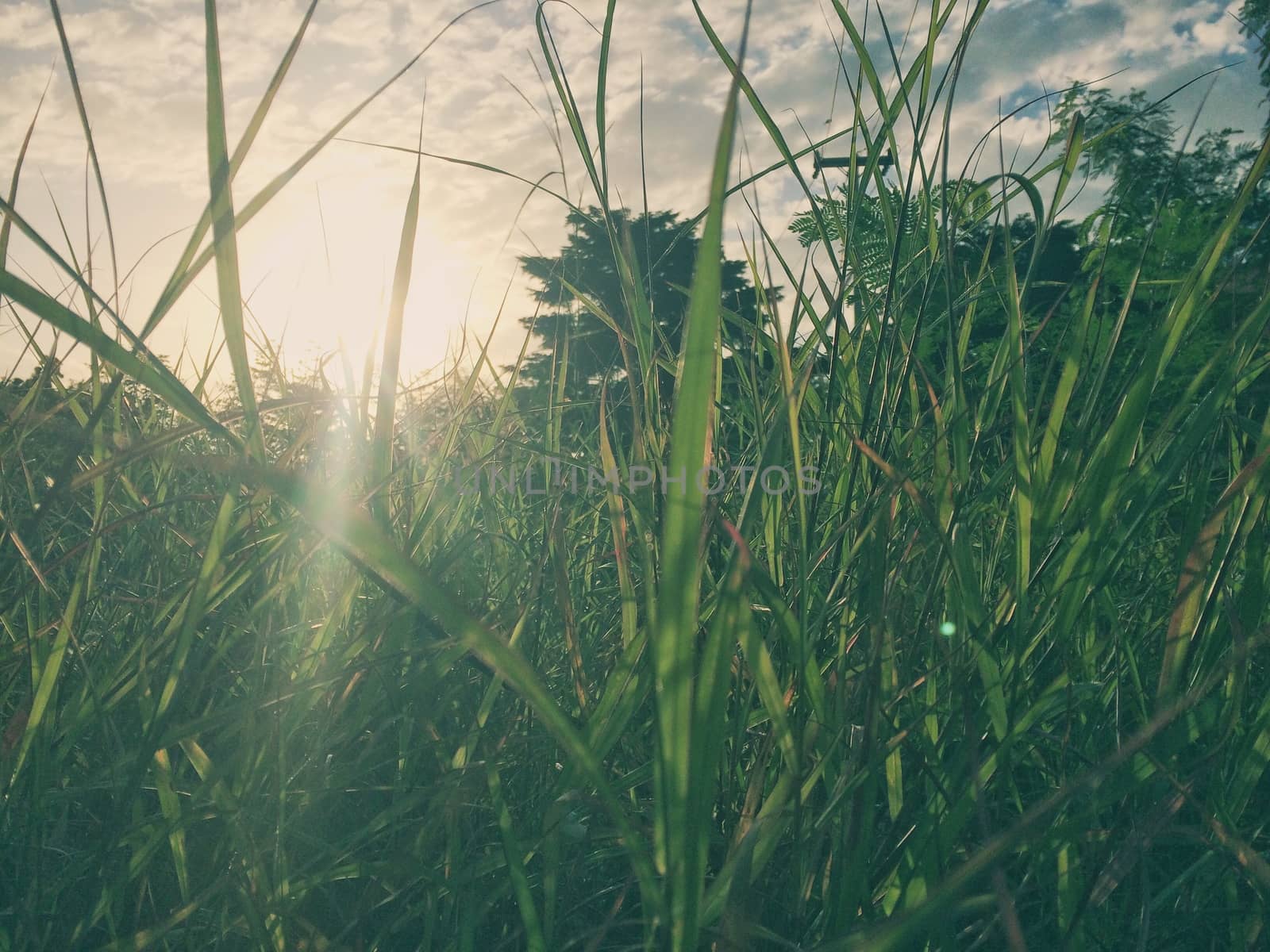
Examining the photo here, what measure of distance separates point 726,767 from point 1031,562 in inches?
12.6

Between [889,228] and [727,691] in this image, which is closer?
[727,691]

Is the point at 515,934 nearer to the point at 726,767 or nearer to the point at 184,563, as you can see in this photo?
the point at 726,767

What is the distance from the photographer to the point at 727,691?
368 mm

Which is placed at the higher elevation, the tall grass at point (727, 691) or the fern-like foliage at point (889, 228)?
the fern-like foliage at point (889, 228)

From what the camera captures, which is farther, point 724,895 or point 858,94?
point 858,94

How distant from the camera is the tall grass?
0.41m

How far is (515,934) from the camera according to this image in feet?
1.90

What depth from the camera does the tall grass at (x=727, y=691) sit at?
16.1 inches

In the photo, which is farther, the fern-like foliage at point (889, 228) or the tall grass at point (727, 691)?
the fern-like foliage at point (889, 228)

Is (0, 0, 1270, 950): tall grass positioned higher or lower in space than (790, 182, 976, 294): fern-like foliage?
lower

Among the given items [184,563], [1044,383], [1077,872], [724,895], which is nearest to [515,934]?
[724,895]

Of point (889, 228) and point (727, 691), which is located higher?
point (889, 228)

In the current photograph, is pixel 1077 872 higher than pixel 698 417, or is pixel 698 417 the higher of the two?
pixel 698 417

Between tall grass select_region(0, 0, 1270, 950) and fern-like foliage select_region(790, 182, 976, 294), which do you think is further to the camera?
fern-like foliage select_region(790, 182, 976, 294)
